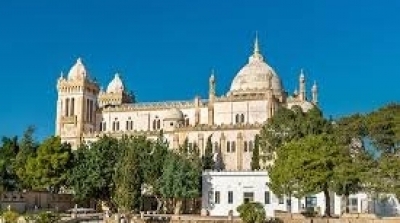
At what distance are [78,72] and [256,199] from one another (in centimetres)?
4150

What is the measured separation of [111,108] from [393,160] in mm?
Answer: 50942

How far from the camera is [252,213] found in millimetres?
46938

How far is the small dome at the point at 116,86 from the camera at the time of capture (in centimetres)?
9694

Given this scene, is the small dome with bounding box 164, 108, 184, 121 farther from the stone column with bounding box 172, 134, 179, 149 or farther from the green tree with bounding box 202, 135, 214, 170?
the green tree with bounding box 202, 135, 214, 170

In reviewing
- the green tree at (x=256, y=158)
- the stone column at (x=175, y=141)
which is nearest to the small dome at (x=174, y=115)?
the stone column at (x=175, y=141)

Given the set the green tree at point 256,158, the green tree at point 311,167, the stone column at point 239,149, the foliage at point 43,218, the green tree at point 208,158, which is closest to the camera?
the foliage at point 43,218

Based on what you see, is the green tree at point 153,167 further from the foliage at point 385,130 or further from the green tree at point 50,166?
the foliage at point 385,130

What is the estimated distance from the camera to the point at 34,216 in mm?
46812

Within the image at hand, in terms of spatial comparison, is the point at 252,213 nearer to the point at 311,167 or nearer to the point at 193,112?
the point at 311,167

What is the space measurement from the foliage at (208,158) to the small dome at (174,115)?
230 inches

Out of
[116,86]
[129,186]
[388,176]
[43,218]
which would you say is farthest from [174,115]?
[388,176]

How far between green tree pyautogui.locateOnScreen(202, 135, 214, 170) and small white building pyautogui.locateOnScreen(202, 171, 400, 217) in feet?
23.3

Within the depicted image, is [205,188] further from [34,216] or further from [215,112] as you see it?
[215,112]

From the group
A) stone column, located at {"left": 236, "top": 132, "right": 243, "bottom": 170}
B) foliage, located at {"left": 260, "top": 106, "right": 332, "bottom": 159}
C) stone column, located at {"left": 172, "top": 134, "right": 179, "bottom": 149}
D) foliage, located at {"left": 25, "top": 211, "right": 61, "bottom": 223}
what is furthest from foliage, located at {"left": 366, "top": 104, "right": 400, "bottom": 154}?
stone column, located at {"left": 172, "top": 134, "right": 179, "bottom": 149}
